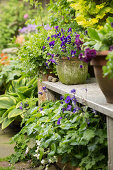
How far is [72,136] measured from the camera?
7.66 ft

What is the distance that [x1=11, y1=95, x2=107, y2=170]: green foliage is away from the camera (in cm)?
221

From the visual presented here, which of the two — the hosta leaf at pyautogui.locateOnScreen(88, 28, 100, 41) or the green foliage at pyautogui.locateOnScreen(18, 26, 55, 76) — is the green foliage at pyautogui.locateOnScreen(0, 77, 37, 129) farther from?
the hosta leaf at pyautogui.locateOnScreen(88, 28, 100, 41)

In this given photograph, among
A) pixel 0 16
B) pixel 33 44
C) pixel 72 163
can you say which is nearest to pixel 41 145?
pixel 72 163

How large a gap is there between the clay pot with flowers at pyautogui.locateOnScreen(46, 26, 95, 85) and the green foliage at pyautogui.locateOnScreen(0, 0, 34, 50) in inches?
238

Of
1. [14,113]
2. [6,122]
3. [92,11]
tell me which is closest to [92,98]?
[92,11]

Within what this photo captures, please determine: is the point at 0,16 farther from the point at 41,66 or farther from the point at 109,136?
the point at 109,136

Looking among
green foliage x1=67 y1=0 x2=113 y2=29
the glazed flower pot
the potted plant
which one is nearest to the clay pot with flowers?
the glazed flower pot

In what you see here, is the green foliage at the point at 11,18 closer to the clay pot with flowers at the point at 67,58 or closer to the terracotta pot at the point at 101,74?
the clay pot with flowers at the point at 67,58

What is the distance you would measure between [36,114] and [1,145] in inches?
35.0

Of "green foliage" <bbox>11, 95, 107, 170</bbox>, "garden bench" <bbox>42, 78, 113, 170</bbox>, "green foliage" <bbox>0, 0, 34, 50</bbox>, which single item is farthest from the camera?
"green foliage" <bbox>0, 0, 34, 50</bbox>

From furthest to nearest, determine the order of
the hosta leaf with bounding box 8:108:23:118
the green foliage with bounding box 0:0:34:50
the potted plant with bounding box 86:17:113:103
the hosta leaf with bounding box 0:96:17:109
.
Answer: the green foliage with bounding box 0:0:34:50, the hosta leaf with bounding box 0:96:17:109, the hosta leaf with bounding box 8:108:23:118, the potted plant with bounding box 86:17:113:103

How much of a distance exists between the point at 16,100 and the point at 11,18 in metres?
6.06

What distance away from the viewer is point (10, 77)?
15.1 ft

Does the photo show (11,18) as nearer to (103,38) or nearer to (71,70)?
(71,70)
